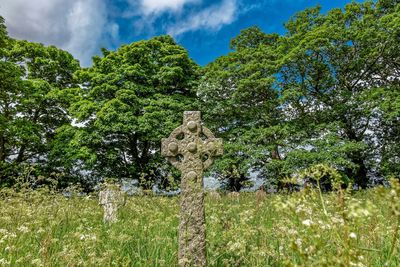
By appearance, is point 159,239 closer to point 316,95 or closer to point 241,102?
point 241,102

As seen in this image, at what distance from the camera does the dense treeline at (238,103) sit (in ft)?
65.2

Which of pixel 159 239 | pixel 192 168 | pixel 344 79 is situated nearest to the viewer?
pixel 159 239

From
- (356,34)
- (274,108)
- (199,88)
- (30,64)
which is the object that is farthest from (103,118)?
(356,34)

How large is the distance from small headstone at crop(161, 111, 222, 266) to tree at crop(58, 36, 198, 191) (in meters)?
15.9

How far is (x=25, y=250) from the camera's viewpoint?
14.0 feet

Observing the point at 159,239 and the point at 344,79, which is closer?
the point at 159,239

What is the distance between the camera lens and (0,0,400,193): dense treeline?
19.9 m

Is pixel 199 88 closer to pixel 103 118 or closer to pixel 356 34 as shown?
pixel 103 118

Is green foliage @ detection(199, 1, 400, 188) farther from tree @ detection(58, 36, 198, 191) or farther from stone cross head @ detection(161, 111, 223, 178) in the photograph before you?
stone cross head @ detection(161, 111, 223, 178)

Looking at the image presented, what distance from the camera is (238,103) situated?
911 inches

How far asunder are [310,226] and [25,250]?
4.17 metres

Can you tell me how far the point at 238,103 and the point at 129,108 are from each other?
763cm

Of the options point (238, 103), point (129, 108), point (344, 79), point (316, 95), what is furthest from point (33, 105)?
point (344, 79)

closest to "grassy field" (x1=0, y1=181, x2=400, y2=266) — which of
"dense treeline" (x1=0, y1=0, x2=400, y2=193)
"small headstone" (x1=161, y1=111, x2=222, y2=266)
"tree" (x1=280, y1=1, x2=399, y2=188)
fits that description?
"small headstone" (x1=161, y1=111, x2=222, y2=266)
